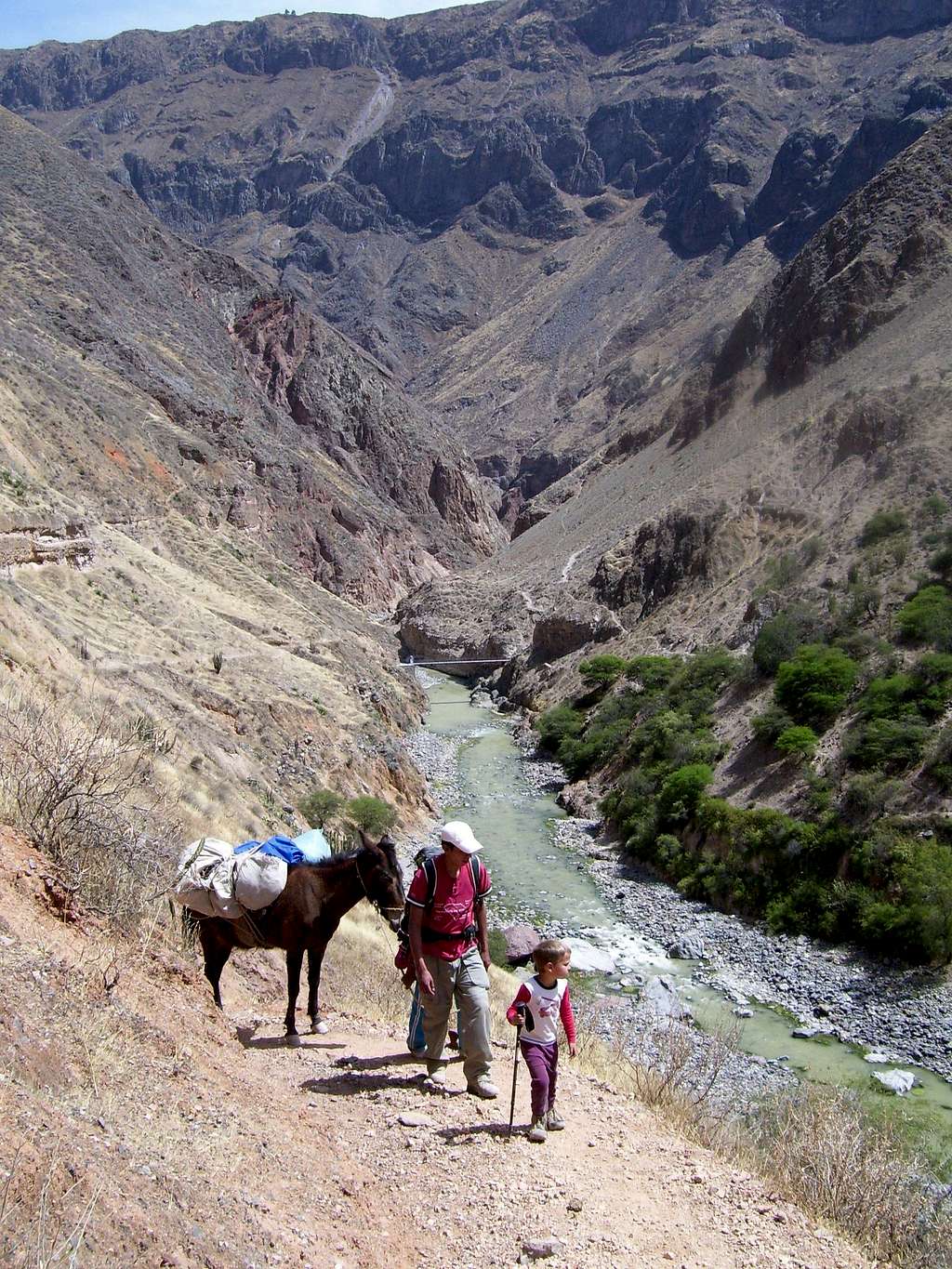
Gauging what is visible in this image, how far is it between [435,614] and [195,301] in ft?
112

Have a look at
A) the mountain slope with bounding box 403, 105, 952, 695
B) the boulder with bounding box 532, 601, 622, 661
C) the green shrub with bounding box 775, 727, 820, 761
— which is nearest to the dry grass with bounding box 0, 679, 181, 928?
the green shrub with bounding box 775, 727, 820, 761

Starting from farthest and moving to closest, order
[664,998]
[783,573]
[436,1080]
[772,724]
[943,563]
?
1. [783,573]
2. [943,563]
3. [772,724]
4. [664,998]
5. [436,1080]

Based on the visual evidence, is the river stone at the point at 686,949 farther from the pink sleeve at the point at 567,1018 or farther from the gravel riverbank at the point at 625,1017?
the pink sleeve at the point at 567,1018

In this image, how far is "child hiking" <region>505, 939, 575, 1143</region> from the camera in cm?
602

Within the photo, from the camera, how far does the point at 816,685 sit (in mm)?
27625

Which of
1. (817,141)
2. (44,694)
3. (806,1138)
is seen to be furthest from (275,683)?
(817,141)

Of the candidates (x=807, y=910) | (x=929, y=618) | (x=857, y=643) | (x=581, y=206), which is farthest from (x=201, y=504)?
(x=581, y=206)

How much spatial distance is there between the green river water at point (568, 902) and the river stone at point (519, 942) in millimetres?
1422

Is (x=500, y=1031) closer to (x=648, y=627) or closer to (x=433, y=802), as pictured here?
(x=433, y=802)

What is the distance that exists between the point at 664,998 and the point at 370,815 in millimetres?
7669

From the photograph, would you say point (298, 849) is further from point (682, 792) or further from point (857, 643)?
point (857, 643)

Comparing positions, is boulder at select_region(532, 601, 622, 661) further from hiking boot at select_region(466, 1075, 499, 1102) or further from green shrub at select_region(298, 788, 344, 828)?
hiking boot at select_region(466, 1075, 499, 1102)

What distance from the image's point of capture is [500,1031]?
926cm

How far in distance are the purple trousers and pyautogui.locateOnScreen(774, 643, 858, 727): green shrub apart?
22.4 m
